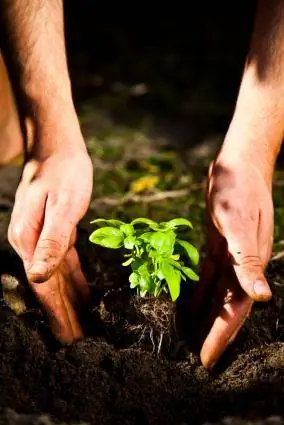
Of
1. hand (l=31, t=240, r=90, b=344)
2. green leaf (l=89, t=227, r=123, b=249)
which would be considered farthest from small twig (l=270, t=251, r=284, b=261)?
green leaf (l=89, t=227, r=123, b=249)

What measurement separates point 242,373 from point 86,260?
0.90 meters

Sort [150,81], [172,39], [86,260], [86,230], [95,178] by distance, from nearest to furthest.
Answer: [86,260], [86,230], [95,178], [150,81], [172,39]

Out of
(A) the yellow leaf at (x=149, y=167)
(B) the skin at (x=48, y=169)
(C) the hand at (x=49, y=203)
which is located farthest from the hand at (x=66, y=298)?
(A) the yellow leaf at (x=149, y=167)

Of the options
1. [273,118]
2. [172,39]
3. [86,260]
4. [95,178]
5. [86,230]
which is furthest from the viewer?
[172,39]

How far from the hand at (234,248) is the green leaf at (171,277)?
0.21 m

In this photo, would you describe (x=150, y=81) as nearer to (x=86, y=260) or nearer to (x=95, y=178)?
(x=95, y=178)

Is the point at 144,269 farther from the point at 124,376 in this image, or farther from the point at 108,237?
the point at 124,376

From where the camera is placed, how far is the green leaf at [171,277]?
189 cm

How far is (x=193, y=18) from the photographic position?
557cm

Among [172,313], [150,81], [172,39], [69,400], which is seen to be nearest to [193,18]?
[172,39]

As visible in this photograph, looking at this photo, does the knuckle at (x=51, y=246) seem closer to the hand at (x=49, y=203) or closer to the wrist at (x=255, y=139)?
the hand at (x=49, y=203)

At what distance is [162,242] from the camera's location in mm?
1925

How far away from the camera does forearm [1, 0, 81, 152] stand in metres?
2.54

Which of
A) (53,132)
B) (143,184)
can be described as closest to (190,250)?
(53,132)
